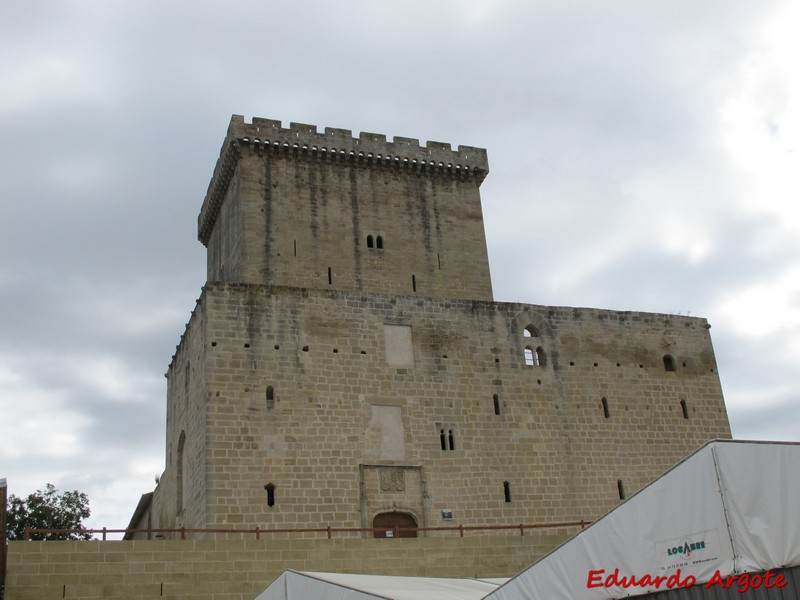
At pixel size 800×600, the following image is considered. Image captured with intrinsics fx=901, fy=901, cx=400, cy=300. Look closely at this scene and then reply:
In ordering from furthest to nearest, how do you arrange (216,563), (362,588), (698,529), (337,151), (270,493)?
(337,151) < (270,493) < (216,563) < (362,588) < (698,529)

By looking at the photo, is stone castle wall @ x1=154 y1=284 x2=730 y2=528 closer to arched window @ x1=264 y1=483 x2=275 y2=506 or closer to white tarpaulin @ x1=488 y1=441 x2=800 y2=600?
arched window @ x1=264 y1=483 x2=275 y2=506

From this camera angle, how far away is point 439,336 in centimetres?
2497

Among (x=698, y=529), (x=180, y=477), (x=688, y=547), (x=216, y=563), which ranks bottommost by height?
(x=688, y=547)

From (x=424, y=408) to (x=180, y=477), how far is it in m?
7.29

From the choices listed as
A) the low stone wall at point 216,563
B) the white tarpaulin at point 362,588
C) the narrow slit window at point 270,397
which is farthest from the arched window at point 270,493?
the white tarpaulin at point 362,588

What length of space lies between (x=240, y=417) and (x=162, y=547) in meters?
5.31

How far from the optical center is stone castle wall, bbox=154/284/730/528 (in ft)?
72.2

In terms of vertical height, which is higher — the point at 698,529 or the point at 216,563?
the point at 216,563

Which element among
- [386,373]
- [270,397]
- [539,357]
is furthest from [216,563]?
[539,357]

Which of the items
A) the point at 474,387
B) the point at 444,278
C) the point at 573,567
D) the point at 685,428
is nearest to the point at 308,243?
the point at 444,278

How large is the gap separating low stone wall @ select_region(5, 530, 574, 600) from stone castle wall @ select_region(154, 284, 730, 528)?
3444mm

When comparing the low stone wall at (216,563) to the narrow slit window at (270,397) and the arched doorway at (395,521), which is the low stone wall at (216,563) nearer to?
the arched doorway at (395,521)

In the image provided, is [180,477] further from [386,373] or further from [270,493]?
[386,373]

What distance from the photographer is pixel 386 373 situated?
78.5 ft
